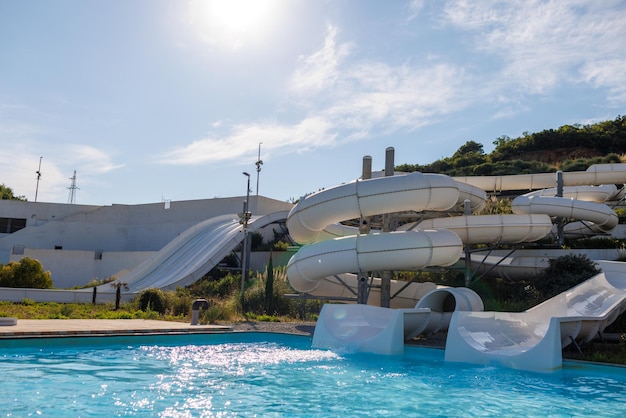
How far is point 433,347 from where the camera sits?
36.8 feet

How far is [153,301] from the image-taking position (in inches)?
695

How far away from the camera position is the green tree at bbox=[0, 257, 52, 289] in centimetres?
1991

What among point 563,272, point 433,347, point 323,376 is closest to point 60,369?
point 323,376

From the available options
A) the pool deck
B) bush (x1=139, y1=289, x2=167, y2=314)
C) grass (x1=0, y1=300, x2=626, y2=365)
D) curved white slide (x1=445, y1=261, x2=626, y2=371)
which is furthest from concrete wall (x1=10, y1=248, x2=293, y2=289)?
curved white slide (x1=445, y1=261, x2=626, y2=371)

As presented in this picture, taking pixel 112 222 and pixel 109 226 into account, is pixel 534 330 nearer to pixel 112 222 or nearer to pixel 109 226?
pixel 109 226

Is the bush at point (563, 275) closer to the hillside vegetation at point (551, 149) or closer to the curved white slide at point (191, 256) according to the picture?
the curved white slide at point (191, 256)

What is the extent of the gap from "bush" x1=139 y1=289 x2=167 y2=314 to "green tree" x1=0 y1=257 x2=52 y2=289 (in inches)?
215

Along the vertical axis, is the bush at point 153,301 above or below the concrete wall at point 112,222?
below

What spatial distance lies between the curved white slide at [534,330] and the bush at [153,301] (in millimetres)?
10711

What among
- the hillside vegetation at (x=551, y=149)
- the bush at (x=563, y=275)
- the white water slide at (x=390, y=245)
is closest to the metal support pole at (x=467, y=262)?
the white water slide at (x=390, y=245)

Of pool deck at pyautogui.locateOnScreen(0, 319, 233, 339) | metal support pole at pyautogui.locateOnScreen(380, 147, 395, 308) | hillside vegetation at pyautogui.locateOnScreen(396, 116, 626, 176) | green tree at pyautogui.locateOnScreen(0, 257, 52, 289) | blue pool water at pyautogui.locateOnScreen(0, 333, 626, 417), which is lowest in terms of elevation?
blue pool water at pyautogui.locateOnScreen(0, 333, 626, 417)

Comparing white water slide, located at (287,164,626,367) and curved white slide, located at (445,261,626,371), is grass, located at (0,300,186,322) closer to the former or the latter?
white water slide, located at (287,164,626,367)

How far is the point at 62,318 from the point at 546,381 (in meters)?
12.3

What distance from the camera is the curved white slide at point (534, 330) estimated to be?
8.98 m
